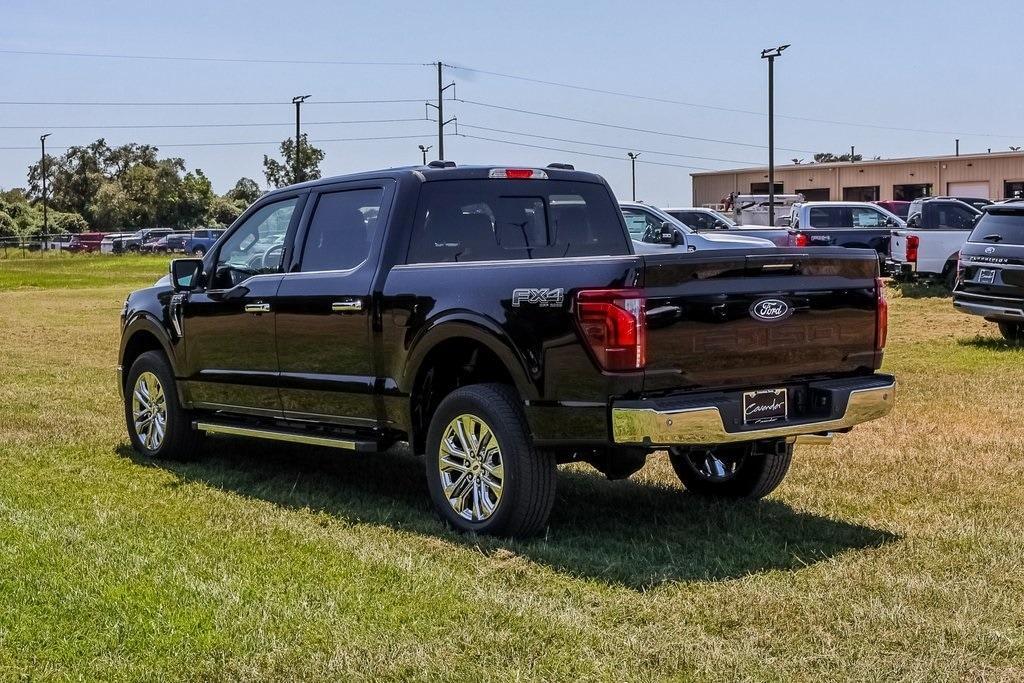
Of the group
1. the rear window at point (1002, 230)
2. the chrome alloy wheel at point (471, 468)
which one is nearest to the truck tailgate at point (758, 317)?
the chrome alloy wheel at point (471, 468)

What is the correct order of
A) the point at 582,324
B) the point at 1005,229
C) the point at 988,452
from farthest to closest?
the point at 1005,229, the point at 988,452, the point at 582,324

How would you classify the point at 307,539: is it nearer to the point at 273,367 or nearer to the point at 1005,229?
the point at 273,367

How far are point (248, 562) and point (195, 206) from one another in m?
107

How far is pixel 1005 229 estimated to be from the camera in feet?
53.0

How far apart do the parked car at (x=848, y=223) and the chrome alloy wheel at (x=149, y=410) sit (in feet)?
70.1

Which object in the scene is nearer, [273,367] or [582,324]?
[582,324]

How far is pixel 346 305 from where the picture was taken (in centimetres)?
760

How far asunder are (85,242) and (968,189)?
1835 inches

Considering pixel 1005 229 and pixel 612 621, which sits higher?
pixel 1005 229

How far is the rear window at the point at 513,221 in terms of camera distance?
761 cm

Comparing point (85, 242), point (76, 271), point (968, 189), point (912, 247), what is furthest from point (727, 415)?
point (85, 242)

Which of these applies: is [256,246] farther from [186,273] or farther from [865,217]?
[865,217]

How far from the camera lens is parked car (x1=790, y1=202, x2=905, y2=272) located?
95.9 feet

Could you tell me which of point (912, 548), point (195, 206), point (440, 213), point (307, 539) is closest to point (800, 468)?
point (912, 548)
